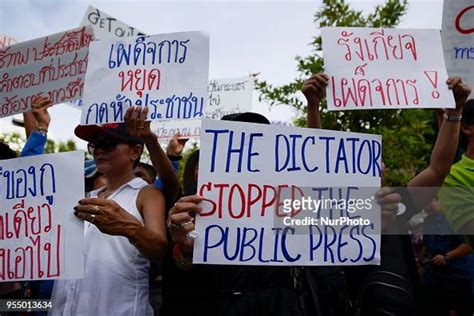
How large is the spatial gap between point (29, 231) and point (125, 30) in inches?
103

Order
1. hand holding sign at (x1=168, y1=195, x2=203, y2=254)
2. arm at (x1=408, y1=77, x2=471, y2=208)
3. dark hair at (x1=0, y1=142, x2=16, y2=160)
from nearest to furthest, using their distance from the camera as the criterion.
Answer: hand holding sign at (x1=168, y1=195, x2=203, y2=254), arm at (x1=408, y1=77, x2=471, y2=208), dark hair at (x1=0, y1=142, x2=16, y2=160)

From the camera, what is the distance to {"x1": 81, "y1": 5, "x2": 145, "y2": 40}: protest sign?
468 centimetres

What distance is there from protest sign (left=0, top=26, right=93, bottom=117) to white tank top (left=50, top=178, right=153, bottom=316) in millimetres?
1050

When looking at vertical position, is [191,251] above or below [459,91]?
below

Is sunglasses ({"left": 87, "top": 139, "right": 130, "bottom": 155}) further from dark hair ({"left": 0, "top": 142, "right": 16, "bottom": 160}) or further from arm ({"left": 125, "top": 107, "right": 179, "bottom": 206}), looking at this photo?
dark hair ({"left": 0, "top": 142, "right": 16, "bottom": 160})

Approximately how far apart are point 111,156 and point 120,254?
0.50 m

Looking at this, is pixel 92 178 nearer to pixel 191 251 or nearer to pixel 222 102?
pixel 222 102

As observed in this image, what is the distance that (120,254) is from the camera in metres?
2.54

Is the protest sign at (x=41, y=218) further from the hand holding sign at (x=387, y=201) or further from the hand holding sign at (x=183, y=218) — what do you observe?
the hand holding sign at (x=387, y=201)

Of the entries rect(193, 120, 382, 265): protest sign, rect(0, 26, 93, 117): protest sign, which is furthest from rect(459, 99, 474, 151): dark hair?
rect(0, 26, 93, 117): protest sign

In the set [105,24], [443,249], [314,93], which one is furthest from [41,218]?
[443,249]

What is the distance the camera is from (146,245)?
2.37m

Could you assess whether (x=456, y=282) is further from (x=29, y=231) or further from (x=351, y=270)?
(x=29, y=231)

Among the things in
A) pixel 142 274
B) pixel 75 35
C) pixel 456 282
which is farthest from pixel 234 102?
pixel 142 274
